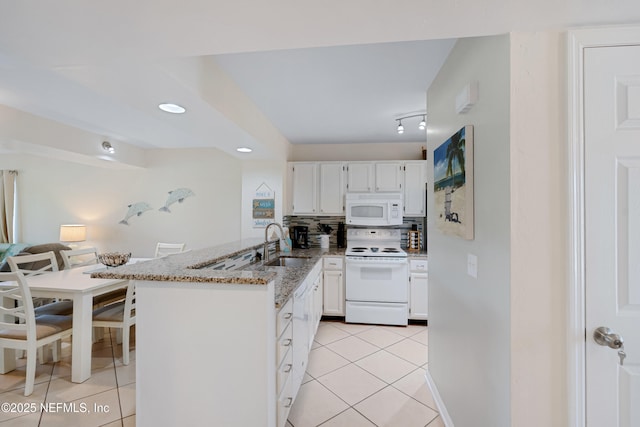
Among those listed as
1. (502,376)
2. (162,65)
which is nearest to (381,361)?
(502,376)

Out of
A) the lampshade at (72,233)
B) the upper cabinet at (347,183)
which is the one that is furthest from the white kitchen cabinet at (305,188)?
the lampshade at (72,233)

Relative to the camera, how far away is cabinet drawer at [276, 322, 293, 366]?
5.20 ft

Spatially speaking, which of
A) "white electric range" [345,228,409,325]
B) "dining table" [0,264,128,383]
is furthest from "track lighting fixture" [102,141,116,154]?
"white electric range" [345,228,409,325]

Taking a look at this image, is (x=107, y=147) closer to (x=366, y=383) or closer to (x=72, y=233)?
(x=72, y=233)

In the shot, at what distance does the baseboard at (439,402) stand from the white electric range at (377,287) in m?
1.12

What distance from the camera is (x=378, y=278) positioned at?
350cm

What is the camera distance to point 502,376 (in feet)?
3.84

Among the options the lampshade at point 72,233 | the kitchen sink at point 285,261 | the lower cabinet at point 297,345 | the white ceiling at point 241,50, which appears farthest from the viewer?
the lampshade at point 72,233

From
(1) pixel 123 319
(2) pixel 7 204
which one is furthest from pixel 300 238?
(2) pixel 7 204

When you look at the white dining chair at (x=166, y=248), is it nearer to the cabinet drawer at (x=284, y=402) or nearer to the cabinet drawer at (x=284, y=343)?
the cabinet drawer at (x=284, y=343)

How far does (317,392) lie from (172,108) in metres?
2.40

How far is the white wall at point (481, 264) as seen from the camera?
45.7 inches

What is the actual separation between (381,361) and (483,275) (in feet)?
5.80
